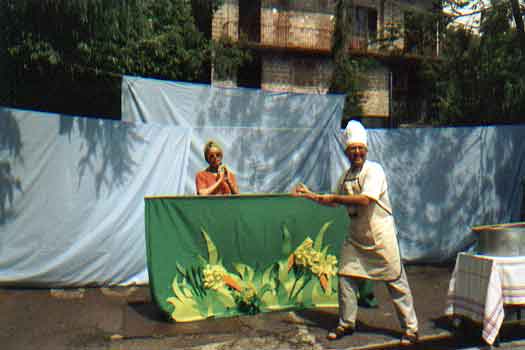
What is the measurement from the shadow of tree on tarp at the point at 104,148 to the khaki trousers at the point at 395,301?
3301 millimetres

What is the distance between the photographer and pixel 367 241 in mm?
4992

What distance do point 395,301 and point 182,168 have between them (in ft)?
11.7

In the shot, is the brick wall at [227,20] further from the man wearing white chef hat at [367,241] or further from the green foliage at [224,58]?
the man wearing white chef hat at [367,241]

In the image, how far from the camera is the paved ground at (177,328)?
4.96 m

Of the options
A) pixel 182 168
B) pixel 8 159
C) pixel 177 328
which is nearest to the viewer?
pixel 177 328

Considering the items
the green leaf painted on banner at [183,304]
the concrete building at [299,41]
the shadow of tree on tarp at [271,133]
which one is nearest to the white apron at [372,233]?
the green leaf painted on banner at [183,304]

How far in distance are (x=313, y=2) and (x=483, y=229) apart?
68.8 ft

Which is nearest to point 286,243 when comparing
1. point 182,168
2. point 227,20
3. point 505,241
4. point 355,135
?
point 355,135

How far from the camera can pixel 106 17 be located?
21.5ft

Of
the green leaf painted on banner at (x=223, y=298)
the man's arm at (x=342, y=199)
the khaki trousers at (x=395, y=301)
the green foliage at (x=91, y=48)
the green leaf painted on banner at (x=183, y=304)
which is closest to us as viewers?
the man's arm at (x=342, y=199)

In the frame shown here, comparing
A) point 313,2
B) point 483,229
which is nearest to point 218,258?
point 483,229

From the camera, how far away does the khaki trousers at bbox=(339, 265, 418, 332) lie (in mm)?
4945

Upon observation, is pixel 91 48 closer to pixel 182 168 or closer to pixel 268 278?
pixel 182 168

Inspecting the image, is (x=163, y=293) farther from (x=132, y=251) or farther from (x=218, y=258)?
(x=132, y=251)
